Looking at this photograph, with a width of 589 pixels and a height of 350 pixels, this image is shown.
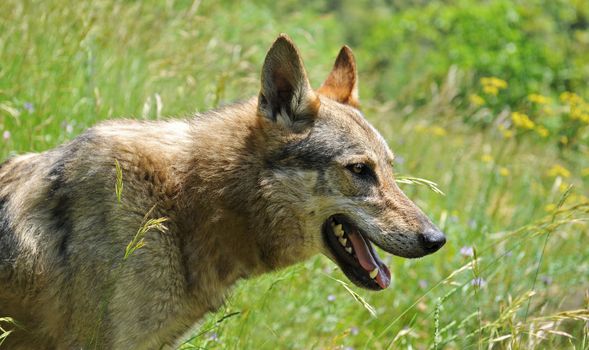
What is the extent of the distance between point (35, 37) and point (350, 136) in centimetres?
328

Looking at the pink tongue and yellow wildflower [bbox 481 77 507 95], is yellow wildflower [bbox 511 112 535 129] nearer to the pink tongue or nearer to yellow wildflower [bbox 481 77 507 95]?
yellow wildflower [bbox 481 77 507 95]

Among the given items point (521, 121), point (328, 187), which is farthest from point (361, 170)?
point (521, 121)

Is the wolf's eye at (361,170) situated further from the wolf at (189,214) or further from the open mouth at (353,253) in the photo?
the open mouth at (353,253)

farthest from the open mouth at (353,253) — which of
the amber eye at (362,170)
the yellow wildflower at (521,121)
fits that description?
the yellow wildflower at (521,121)

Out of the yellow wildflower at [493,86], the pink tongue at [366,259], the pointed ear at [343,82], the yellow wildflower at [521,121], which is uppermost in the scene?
the pointed ear at [343,82]

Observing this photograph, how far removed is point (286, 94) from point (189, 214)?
2.72 feet

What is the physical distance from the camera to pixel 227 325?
4000 mm

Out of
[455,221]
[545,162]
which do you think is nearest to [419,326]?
[455,221]

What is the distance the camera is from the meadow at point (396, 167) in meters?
3.90

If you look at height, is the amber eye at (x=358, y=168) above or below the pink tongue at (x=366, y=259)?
above

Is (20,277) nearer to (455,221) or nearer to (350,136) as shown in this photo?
(350,136)

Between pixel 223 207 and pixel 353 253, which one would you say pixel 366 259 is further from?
pixel 223 207

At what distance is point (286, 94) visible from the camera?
3881 millimetres

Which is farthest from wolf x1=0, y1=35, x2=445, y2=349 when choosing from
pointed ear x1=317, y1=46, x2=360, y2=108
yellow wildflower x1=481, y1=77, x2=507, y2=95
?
yellow wildflower x1=481, y1=77, x2=507, y2=95
